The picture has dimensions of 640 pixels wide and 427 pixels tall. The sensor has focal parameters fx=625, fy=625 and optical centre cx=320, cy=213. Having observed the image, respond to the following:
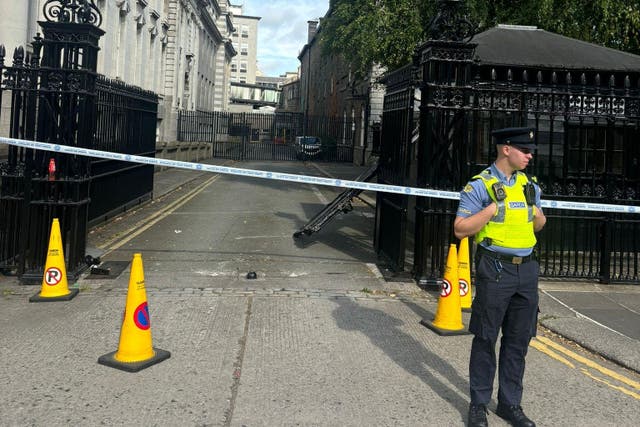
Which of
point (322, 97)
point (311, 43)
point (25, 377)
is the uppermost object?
point (311, 43)

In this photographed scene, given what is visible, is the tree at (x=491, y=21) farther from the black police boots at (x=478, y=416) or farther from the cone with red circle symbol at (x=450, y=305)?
the black police boots at (x=478, y=416)

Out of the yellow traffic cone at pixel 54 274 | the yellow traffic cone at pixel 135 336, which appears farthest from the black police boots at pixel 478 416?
the yellow traffic cone at pixel 54 274

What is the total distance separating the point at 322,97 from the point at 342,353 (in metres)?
56.0

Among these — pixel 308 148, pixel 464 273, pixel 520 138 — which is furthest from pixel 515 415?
pixel 308 148

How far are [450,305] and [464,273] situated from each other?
0.74m

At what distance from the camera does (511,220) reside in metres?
4.00

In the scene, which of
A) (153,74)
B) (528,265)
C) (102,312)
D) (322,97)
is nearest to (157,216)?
(102,312)

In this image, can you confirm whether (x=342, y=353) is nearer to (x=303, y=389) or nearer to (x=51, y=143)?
(x=303, y=389)

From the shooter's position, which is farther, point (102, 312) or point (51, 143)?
point (51, 143)

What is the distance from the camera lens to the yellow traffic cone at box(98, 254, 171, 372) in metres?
5.05

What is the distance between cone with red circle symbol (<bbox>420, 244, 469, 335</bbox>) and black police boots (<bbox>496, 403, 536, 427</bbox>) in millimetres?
1935

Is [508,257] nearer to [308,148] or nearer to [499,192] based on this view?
[499,192]

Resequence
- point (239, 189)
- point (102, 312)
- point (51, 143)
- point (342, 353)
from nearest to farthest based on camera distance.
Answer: point (342, 353), point (102, 312), point (51, 143), point (239, 189)

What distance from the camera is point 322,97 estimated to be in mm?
60156
